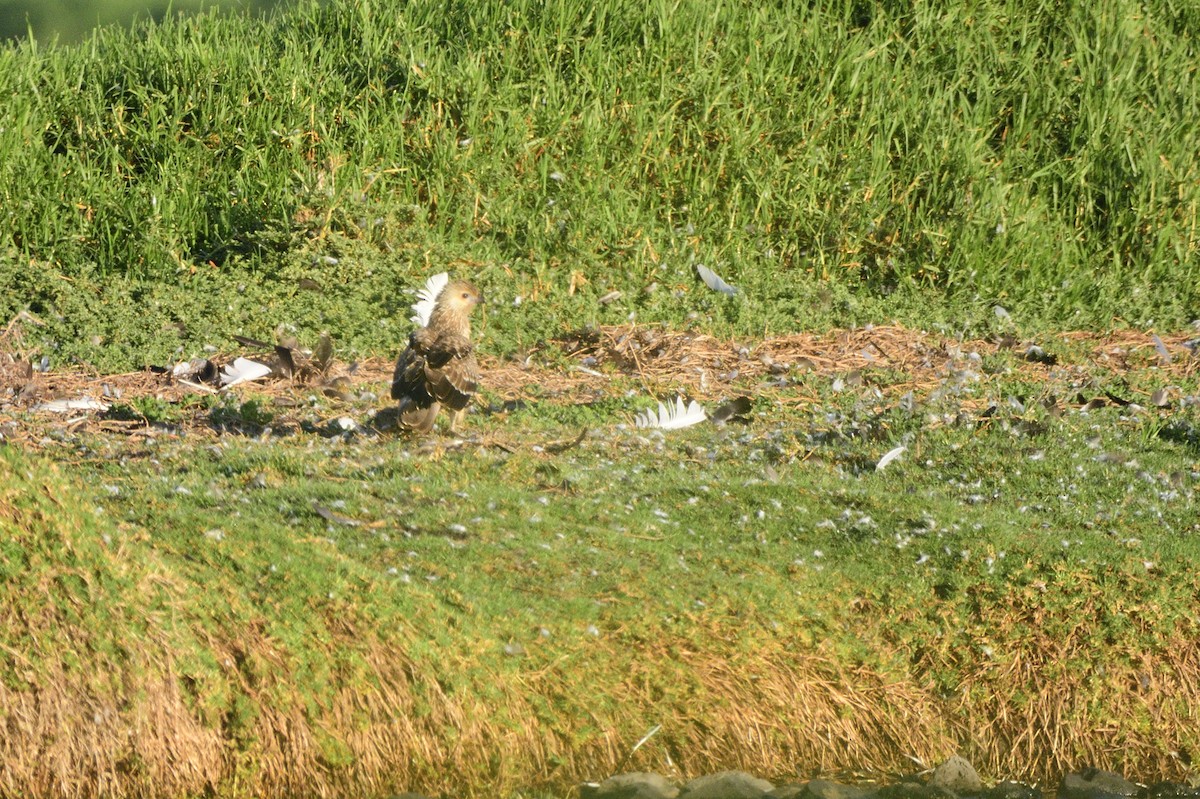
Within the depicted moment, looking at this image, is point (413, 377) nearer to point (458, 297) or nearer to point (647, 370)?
point (458, 297)

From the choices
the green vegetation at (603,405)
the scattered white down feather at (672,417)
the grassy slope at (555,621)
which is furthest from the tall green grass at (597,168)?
the grassy slope at (555,621)

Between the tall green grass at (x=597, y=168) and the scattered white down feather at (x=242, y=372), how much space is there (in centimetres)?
89

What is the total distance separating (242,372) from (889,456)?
3891mm

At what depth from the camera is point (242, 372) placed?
8.51 metres

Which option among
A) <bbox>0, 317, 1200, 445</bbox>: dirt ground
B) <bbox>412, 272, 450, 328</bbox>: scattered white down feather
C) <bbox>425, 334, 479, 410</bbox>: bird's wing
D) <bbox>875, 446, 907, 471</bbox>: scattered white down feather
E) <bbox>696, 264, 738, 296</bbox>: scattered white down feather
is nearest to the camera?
<bbox>425, 334, 479, 410</bbox>: bird's wing

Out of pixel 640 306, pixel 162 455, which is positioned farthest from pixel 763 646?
pixel 640 306

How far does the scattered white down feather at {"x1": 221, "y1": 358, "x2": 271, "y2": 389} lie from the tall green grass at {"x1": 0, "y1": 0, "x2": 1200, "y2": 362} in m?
0.89

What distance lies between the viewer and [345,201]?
10125mm

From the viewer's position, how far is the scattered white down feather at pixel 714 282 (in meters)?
10.2

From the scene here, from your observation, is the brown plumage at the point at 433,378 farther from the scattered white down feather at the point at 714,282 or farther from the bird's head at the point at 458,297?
the scattered white down feather at the point at 714,282

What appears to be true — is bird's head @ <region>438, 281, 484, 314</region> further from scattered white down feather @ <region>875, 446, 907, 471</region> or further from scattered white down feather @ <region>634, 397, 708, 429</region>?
scattered white down feather @ <region>875, 446, 907, 471</region>

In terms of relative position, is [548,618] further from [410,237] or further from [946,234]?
[946,234]

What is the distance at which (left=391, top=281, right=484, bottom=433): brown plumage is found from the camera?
7113 millimetres

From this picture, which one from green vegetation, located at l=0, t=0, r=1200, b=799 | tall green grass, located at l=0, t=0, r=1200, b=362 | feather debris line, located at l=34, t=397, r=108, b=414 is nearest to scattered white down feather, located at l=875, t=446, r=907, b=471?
green vegetation, located at l=0, t=0, r=1200, b=799
